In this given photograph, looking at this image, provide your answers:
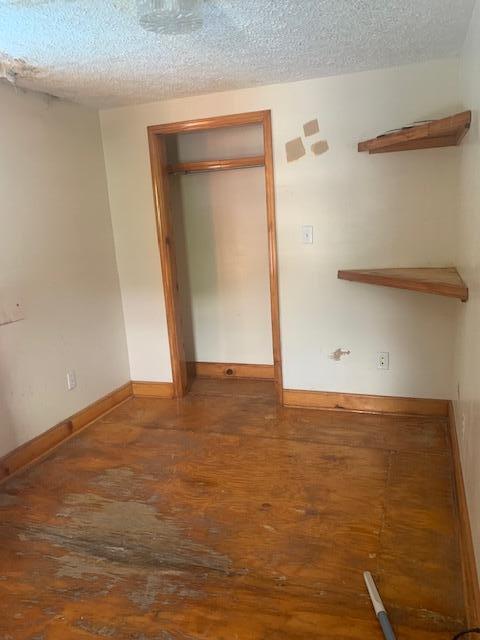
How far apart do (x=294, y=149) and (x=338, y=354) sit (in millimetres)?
1338

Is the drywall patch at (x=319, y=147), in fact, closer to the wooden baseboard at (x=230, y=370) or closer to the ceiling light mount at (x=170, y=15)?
the ceiling light mount at (x=170, y=15)

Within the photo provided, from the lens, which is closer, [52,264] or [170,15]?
[170,15]

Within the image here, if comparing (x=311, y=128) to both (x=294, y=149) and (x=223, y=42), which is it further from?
(x=223, y=42)

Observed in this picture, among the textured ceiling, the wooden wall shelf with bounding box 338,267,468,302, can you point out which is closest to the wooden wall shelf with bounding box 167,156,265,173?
the textured ceiling

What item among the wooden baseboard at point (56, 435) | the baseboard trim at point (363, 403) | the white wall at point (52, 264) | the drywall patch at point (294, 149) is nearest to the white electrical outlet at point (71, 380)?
the white wall at point (52, 264)

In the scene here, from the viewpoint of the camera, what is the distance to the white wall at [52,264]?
257 centimetres

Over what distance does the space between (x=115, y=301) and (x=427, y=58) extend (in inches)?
98.6

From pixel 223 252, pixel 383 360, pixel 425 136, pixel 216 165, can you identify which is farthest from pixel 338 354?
pixel 216 165

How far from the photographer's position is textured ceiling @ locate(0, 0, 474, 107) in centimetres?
174

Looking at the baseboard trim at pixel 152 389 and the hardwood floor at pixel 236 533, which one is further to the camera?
the baseboard trim at pixel 152 389

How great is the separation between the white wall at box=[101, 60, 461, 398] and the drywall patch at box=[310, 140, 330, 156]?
0.04 metres

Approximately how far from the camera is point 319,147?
2.88 m

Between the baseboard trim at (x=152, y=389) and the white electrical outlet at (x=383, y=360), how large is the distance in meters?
1.55

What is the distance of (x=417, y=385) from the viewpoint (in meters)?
2.97
